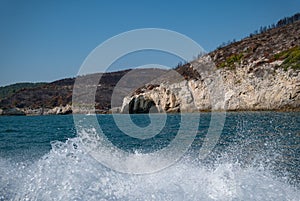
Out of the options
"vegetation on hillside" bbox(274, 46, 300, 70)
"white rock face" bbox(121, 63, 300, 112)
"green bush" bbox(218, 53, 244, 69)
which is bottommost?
"white rock face" bbox(121, 63, 300, 112)

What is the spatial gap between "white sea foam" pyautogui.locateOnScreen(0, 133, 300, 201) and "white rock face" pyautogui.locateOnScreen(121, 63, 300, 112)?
1894 inches

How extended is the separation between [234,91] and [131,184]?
2405 inches

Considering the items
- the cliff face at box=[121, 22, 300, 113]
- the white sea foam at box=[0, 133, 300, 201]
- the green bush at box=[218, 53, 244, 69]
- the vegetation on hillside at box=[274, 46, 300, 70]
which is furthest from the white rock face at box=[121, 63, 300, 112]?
the white sea foam at box=[0, 133, 300, 201]

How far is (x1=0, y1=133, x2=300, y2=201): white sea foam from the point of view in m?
7.48

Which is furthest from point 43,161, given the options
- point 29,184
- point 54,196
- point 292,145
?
point 292,145

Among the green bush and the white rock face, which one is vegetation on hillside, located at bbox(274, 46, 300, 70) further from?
the green bush

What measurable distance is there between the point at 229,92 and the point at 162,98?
2270 centimetres

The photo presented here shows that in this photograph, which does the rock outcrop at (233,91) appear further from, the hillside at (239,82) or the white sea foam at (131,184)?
the white sea foam at (131,184)

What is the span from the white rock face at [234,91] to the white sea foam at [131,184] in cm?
4810

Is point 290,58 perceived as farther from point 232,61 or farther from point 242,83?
point 232,61

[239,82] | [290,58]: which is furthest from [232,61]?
[290,58]

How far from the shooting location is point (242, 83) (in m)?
65.9

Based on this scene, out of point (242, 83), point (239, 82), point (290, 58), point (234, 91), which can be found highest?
point (290, 58)

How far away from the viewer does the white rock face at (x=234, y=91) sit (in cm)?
5559
